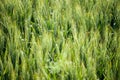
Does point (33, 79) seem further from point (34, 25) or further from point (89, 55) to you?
point (34, 25)

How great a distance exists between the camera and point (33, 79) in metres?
1.26

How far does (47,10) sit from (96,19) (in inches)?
18.2

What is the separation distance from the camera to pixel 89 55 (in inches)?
54.1

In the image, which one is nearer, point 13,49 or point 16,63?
point 16,63

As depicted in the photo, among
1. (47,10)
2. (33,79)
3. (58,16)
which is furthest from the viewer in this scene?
(47,10)

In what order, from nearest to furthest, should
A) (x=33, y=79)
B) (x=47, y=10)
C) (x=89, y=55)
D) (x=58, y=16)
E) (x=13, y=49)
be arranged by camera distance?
(x=33, y=79), (x=89, y=55), (x=13, y=49), (x=58, y=16), (x=47, y=10)

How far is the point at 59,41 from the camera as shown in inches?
62.2

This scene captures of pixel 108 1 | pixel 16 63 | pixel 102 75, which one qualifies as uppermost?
pixel 108 1

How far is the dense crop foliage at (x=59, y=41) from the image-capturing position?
4.28 ft

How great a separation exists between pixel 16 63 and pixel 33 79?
17cm

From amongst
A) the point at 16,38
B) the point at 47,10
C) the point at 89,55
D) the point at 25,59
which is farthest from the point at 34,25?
the point at 89,55

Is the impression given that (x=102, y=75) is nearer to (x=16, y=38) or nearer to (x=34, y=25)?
(x=16, y=38)

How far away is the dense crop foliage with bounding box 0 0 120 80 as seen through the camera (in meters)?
1.30

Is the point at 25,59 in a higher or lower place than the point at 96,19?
lower
